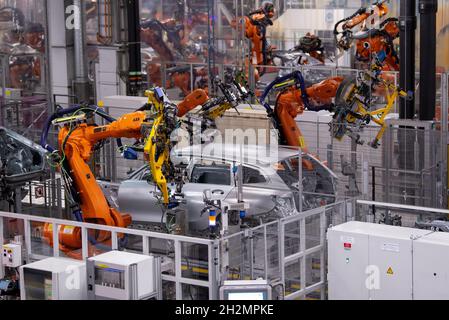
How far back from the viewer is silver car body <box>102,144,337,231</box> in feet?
41.8

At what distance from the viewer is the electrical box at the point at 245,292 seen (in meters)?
9.30

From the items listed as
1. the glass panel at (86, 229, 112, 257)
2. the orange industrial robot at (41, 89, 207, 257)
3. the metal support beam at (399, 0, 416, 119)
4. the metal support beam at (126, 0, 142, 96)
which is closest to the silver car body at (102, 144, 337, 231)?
the orange industrial robot at (41, 89, 207, 257)

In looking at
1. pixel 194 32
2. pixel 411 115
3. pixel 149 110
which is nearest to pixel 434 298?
pixel 149 110

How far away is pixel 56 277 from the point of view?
381 inches

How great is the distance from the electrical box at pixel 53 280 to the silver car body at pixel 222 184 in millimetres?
2930

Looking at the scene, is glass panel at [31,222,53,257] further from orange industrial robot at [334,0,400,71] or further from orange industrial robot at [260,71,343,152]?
orange industrial robot at [334,0,400,71]

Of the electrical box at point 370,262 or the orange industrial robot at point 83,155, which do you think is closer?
the electrical box at point 370,262

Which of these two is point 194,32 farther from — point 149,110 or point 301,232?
point 301,232

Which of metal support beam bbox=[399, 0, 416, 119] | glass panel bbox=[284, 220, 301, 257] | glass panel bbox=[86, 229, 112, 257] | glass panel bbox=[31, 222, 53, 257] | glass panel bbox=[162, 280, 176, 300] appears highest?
metal support beam bbox=[399, 0, 416, 119]

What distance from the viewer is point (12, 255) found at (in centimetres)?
1076

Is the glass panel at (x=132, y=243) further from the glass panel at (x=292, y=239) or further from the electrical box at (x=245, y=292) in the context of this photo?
the electrical box at (x=245, y=292)

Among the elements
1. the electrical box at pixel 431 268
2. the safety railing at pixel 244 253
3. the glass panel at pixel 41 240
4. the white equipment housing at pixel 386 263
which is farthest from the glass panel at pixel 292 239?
the glass panel at pixel 41 240

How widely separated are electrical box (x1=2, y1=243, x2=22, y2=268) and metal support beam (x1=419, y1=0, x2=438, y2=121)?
6.45 metres

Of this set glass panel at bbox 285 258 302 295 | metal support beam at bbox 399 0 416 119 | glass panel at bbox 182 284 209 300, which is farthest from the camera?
metal support beam at bbox 399 0 416 119
